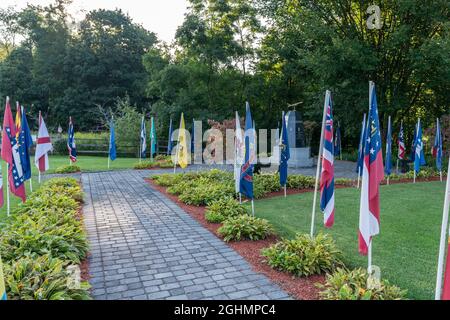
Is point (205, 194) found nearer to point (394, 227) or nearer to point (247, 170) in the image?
point (247, 170)

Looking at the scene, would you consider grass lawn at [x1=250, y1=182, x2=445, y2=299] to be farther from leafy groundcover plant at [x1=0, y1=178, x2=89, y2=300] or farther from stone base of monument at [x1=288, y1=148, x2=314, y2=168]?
stone base of monument at [x1=288, y1=148, x2=314, y2=168]

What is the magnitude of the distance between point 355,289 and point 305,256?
1133mm

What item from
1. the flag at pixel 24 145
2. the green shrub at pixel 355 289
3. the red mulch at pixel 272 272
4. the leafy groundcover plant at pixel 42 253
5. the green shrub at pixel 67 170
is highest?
the flag at pixel 24 145

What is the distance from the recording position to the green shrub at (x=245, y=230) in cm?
654

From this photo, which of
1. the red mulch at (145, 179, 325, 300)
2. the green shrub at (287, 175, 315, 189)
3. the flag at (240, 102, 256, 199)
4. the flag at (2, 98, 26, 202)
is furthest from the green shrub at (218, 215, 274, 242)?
the green shrub at (287, 175, 315, 189)

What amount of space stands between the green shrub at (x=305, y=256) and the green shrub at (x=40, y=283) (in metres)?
2.77

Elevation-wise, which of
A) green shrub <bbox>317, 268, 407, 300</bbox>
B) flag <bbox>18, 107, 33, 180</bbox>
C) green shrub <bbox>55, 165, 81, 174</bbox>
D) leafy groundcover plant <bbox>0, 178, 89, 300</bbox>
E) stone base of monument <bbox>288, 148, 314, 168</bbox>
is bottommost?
green shrub <bbox>317, 268, 407, 300</bbox>

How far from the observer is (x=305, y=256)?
17.1ft

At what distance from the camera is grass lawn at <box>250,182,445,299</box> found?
198 inches

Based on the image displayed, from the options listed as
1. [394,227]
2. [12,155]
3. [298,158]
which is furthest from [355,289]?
[298,158]

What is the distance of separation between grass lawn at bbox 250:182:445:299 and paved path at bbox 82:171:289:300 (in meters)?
1.77

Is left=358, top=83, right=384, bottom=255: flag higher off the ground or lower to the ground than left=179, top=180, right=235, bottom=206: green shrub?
higher

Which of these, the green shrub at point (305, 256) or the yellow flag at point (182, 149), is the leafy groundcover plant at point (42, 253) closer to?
the green shrub at point (305, 256)

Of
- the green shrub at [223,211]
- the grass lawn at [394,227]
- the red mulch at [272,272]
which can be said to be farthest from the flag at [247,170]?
the red mulch at [272,272]
